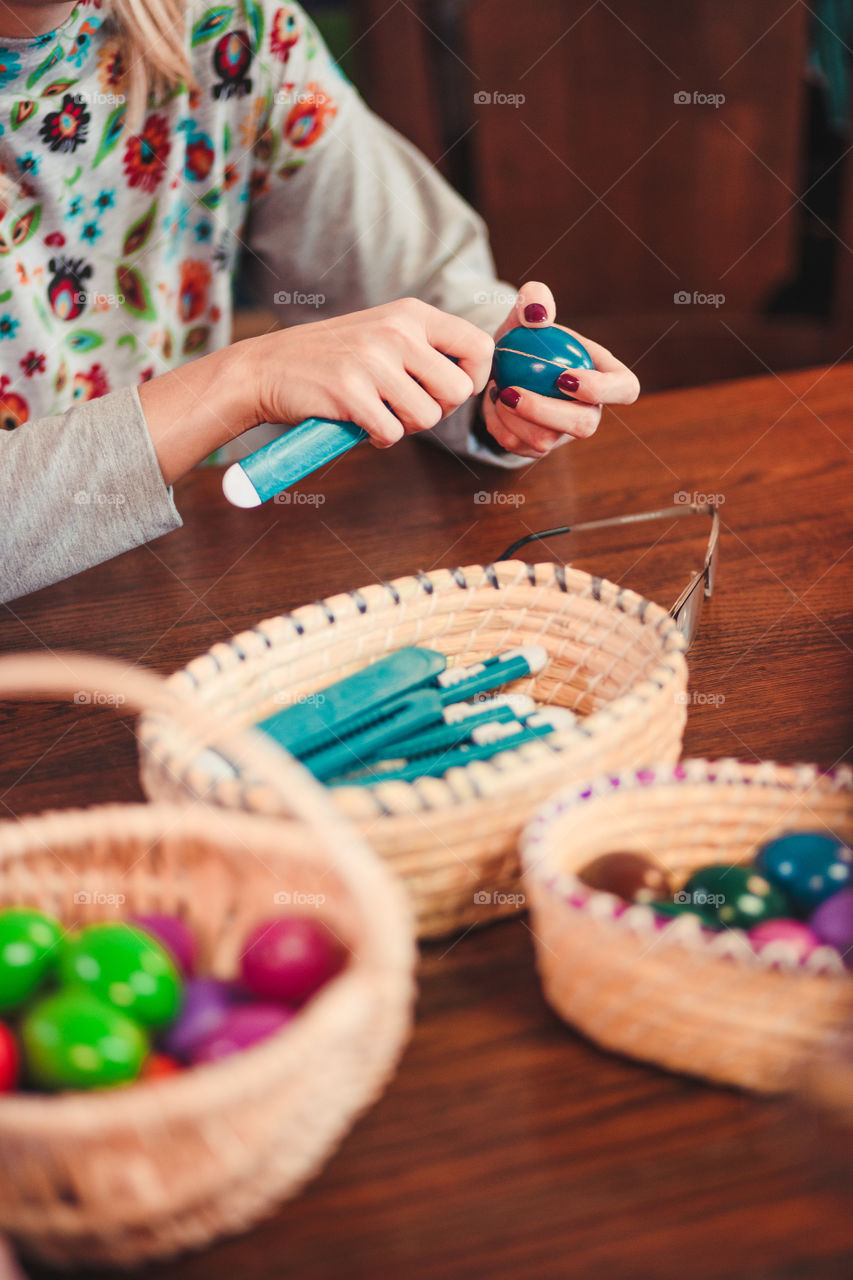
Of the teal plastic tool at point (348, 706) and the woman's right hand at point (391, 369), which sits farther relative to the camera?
the woman's right hand at point (391, 369)

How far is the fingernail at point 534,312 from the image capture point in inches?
34.6

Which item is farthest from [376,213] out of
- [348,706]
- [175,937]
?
[175,937]

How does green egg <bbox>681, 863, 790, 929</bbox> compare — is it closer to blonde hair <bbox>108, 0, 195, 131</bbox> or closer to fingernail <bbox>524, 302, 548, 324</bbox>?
fingernail <bbox>524, 302, 548, 324</bbox>

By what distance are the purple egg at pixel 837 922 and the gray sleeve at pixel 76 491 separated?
2.10ft

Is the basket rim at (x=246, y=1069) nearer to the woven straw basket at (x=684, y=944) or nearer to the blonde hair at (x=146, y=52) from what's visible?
the woven straw basket at (x=684, y=944)

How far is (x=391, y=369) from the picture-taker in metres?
0.86

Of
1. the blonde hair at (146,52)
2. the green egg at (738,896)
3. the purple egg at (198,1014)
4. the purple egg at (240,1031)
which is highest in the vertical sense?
the blonde hair at (146,52)

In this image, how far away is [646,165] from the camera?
117 inches

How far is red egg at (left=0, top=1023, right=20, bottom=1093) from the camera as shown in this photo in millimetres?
432

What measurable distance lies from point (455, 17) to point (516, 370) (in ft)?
7.46

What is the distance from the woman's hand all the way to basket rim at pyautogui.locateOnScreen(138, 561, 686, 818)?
0.59 feet

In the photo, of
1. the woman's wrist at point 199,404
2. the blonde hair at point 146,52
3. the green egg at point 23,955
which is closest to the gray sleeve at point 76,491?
the woman's wrist at point 199,404

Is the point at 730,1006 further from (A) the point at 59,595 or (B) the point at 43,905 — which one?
(A) the point at 59,595

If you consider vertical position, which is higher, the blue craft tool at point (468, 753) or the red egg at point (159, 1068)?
the red egg at point (159, 1068)
